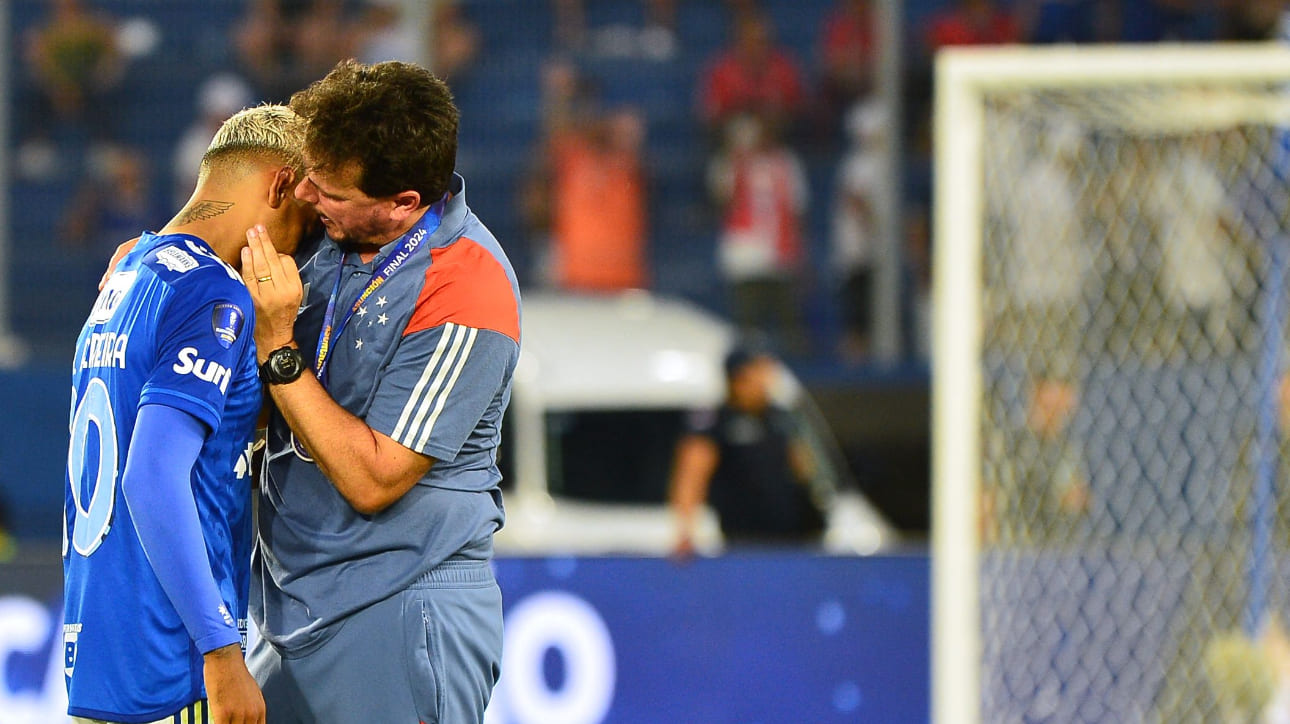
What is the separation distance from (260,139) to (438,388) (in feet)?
1.87

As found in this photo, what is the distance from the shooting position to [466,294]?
9.99 ft

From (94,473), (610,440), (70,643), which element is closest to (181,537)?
(94,473)

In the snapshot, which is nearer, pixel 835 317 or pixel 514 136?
pixel 835 317

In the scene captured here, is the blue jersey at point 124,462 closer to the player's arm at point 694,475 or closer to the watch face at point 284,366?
the watch face at point 284,366

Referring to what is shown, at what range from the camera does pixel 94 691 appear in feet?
9.50

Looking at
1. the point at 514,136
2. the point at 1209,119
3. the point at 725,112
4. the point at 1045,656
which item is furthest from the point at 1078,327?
the point at 514,136

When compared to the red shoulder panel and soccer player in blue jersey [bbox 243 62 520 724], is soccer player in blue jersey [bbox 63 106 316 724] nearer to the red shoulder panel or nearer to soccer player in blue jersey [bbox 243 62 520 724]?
soccer player in blue jersey [bbox 243 62 520 724]

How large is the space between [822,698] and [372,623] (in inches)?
151

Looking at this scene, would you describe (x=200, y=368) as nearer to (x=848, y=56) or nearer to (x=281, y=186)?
(x=281, y=186)

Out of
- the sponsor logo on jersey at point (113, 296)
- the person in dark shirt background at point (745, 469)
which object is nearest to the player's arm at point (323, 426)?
the sponsor logo on jersey at point (113, 296)

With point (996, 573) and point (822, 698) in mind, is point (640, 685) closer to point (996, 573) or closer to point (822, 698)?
point (822, 698)

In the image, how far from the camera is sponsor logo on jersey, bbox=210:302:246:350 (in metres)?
2.87

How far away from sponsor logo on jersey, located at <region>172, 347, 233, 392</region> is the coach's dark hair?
41cm

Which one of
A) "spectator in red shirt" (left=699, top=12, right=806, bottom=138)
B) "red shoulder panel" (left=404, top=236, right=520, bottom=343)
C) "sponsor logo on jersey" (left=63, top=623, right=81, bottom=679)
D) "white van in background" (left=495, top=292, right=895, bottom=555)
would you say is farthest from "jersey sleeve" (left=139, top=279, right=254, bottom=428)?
"spectator in red shirt" (left=699, top=12, right=806, bottom=138)
